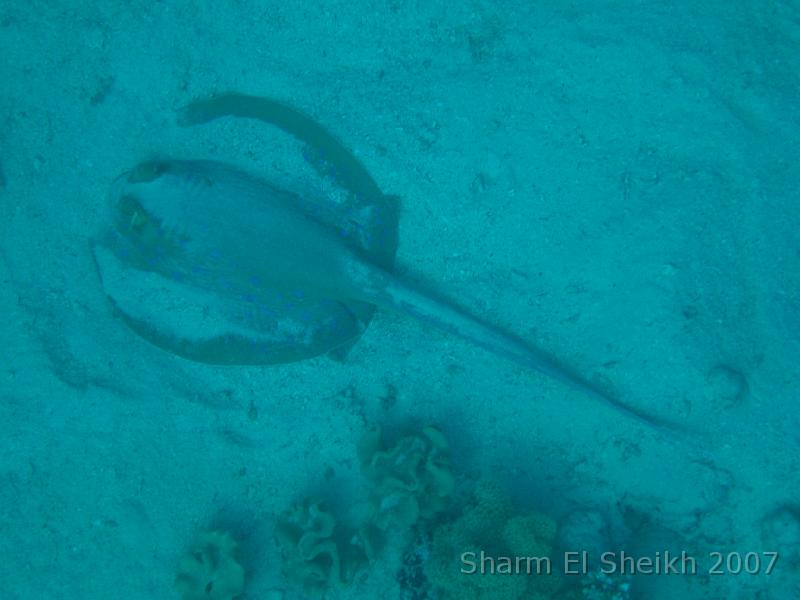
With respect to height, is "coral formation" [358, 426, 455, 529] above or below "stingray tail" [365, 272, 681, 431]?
below

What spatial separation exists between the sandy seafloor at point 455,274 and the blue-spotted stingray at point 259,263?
24 cm

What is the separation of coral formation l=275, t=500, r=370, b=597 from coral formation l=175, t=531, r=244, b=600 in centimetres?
41

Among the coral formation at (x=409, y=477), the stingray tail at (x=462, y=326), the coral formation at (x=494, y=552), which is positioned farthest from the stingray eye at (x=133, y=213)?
the coral formation at (x=494, y=552)

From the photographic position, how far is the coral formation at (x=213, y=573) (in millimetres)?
4199

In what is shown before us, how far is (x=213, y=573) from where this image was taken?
13.8 feet

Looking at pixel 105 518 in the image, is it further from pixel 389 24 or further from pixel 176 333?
pixel 389 24

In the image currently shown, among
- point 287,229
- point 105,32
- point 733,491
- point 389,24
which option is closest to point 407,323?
point 287,229

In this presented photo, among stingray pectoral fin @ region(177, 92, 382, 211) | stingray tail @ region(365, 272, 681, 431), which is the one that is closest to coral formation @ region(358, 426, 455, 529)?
stingray tail @ region(365, 272, 681, 431)

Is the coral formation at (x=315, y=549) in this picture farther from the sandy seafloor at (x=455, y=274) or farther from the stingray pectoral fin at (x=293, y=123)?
the stingray pectoral fin at (x=293, y=123)

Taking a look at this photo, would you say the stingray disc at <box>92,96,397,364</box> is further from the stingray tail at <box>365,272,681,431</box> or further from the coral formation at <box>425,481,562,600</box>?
the coral formation at <box>425,481,562,600</box>

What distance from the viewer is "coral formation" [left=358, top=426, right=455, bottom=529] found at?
4.04m

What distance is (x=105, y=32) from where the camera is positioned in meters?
4.40

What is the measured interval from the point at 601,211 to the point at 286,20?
329 cm

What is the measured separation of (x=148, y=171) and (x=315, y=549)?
3368mm
